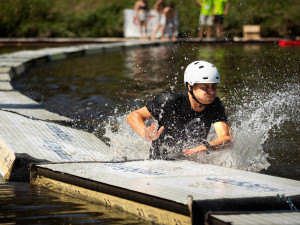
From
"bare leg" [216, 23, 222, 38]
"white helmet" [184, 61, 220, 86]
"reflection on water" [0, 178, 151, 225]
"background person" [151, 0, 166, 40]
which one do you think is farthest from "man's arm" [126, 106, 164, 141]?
"background person" [151, 0, 166, 40]

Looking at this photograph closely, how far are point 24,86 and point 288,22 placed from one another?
17.0 meters

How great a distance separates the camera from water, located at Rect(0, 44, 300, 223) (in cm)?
766

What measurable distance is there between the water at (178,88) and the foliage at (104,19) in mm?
7356

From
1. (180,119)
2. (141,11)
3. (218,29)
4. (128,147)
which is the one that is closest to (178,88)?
(128,147)

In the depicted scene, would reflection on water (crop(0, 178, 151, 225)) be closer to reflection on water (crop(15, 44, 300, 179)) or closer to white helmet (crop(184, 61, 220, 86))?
reflection on water (crop(15, 44, 300, 179))

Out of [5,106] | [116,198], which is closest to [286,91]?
[5,106]

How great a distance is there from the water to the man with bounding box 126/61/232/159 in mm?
281

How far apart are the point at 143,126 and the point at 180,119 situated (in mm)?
455

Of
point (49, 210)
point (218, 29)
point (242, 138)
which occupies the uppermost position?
point (218, 29)

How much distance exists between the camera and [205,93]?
22.6ft

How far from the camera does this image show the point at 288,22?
28766 millimetres

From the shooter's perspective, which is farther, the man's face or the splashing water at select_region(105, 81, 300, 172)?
the splashing water at select_region(105, 81, 300, 172)

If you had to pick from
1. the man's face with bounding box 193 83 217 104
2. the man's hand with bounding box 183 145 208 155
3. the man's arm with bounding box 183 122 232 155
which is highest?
the man's face with bounding box 193 83 217 104

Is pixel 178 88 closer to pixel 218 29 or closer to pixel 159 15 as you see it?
pixel 218 29
